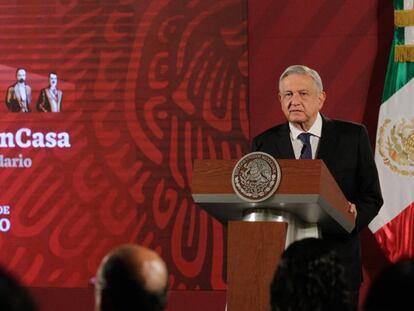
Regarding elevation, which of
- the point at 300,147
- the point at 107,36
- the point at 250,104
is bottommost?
the point at 300,147

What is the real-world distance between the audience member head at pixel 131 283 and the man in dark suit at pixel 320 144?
188 cm

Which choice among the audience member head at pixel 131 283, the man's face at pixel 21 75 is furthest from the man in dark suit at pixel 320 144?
the man's face at pixel 21 75

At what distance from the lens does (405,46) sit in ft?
17.4

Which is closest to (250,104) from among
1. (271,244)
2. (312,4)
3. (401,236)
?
(312,4)

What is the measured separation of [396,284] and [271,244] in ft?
4.88

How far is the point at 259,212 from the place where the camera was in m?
2.94

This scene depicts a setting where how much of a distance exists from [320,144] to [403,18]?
6.86ft

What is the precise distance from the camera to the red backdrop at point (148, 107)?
5.49 meters

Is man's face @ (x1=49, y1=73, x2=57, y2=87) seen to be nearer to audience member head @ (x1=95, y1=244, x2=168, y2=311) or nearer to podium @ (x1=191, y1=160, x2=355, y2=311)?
podium @ (x1=191, y1=160, x2=355, y2=311)

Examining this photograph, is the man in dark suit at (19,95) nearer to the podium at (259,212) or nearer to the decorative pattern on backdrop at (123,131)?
the decorative pattern on backdrop at (123,131)

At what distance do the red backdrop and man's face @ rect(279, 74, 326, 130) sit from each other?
202cm

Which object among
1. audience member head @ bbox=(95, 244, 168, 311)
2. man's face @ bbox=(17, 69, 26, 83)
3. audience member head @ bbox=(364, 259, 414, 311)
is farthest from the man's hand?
man's face @ bbox=(17, 69, 26, 83)

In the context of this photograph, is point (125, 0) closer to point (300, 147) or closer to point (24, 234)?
point (24, 234)

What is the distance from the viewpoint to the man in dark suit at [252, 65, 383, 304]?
3.43m
